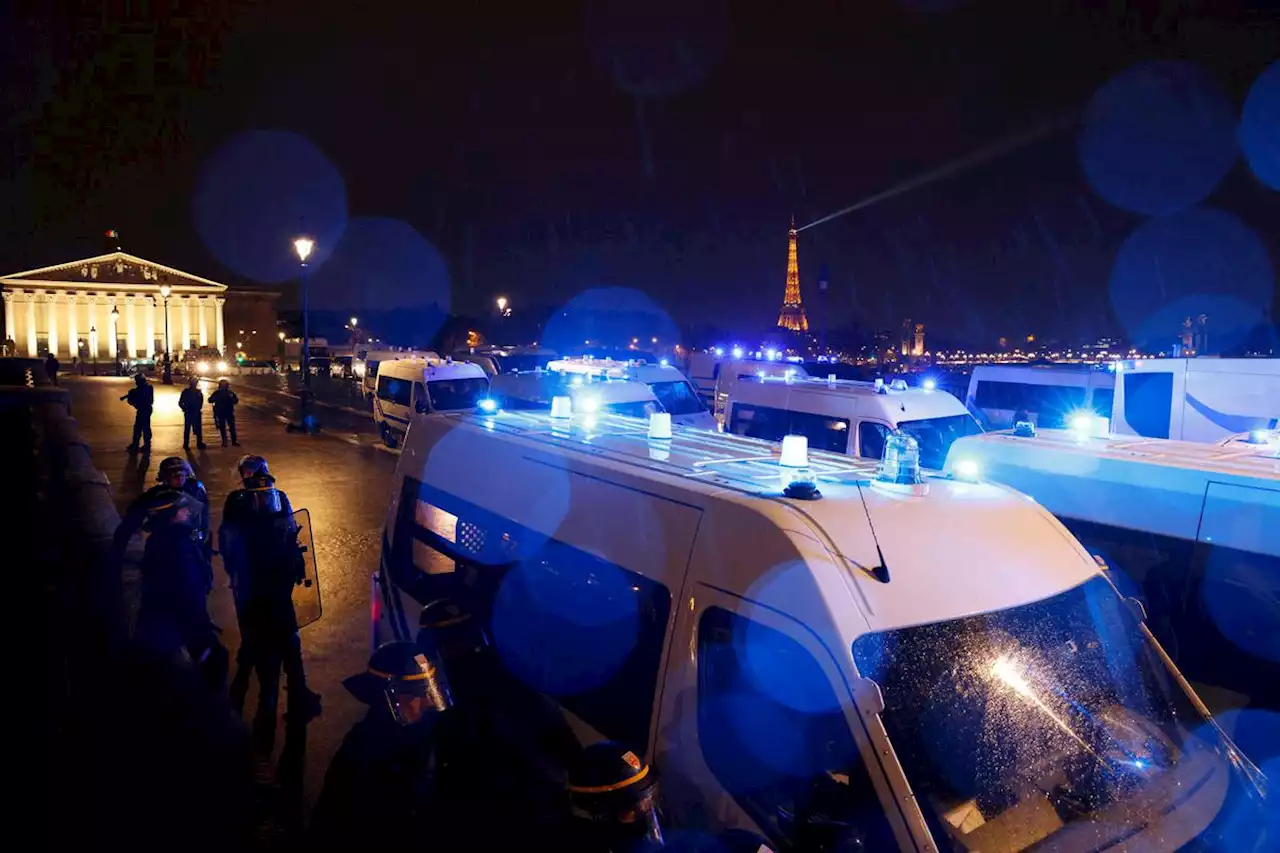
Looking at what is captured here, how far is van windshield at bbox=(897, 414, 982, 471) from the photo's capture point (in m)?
9.80

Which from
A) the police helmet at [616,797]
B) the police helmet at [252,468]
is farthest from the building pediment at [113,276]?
the police helmet at [616,797]

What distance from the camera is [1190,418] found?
12.0m

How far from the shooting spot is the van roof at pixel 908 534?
2650mm

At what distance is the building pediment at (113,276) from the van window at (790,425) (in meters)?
113

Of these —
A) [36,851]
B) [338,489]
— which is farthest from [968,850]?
[338,489]

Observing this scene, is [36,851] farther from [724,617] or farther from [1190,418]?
[1190,418]

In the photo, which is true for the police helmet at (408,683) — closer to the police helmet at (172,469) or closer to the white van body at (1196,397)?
the police helmet at (172,469)

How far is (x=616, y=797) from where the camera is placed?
2.68 meters

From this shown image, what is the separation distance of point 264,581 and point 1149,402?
41.2 ft

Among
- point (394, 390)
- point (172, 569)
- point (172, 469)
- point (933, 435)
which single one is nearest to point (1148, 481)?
point (933, 435)

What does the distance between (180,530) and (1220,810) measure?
574cm

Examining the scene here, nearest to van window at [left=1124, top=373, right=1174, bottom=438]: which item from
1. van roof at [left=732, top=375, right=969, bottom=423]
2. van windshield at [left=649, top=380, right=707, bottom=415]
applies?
van roof at [left=732, top=375, right=969, bottom=423]

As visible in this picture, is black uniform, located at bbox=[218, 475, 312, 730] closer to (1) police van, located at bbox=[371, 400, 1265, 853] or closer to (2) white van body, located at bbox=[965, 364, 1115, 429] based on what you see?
(1) police van, located at bbox=[371, 400, 1265, 853]

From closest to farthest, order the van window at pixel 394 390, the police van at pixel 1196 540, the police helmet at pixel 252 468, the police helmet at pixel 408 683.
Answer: the police helmet at pixel 408 683
the police van at pixel 1196 540
the police helmet at pixel 252 468
the van window at pixel 394 390
